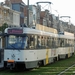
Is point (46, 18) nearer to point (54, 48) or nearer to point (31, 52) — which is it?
point (54, 48)

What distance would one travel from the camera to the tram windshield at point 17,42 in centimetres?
2018

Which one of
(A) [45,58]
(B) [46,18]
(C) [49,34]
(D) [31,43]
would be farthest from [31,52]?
(B) [46,18]

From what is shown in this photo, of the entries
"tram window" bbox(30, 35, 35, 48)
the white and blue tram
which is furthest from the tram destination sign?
"tram window" bbox(30, 35, 35, 48)

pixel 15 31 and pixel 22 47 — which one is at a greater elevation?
pixel 15 31

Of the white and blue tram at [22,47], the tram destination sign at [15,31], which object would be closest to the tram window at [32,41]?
the white and blue tram at [22,47]

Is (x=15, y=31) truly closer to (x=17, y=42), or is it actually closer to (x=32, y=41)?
(x=17, y=42)

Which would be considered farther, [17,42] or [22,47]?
[17,42]

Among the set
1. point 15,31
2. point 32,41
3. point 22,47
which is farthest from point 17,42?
point 32,41

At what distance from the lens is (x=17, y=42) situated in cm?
2027

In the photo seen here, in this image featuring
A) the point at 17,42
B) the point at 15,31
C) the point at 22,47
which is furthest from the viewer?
the point at 15,31

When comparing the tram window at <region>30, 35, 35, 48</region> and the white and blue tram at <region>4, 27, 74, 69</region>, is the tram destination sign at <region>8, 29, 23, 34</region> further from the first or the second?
the tram window at <region>30, 35, 35, 48</region>

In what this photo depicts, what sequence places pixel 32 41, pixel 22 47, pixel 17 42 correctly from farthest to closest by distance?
pixel 32 41 → pixel 17 42 → pixel 22 47

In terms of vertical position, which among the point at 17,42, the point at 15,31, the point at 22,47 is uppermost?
the point at 15,31

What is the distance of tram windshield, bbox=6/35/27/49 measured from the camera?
66.2 feet
